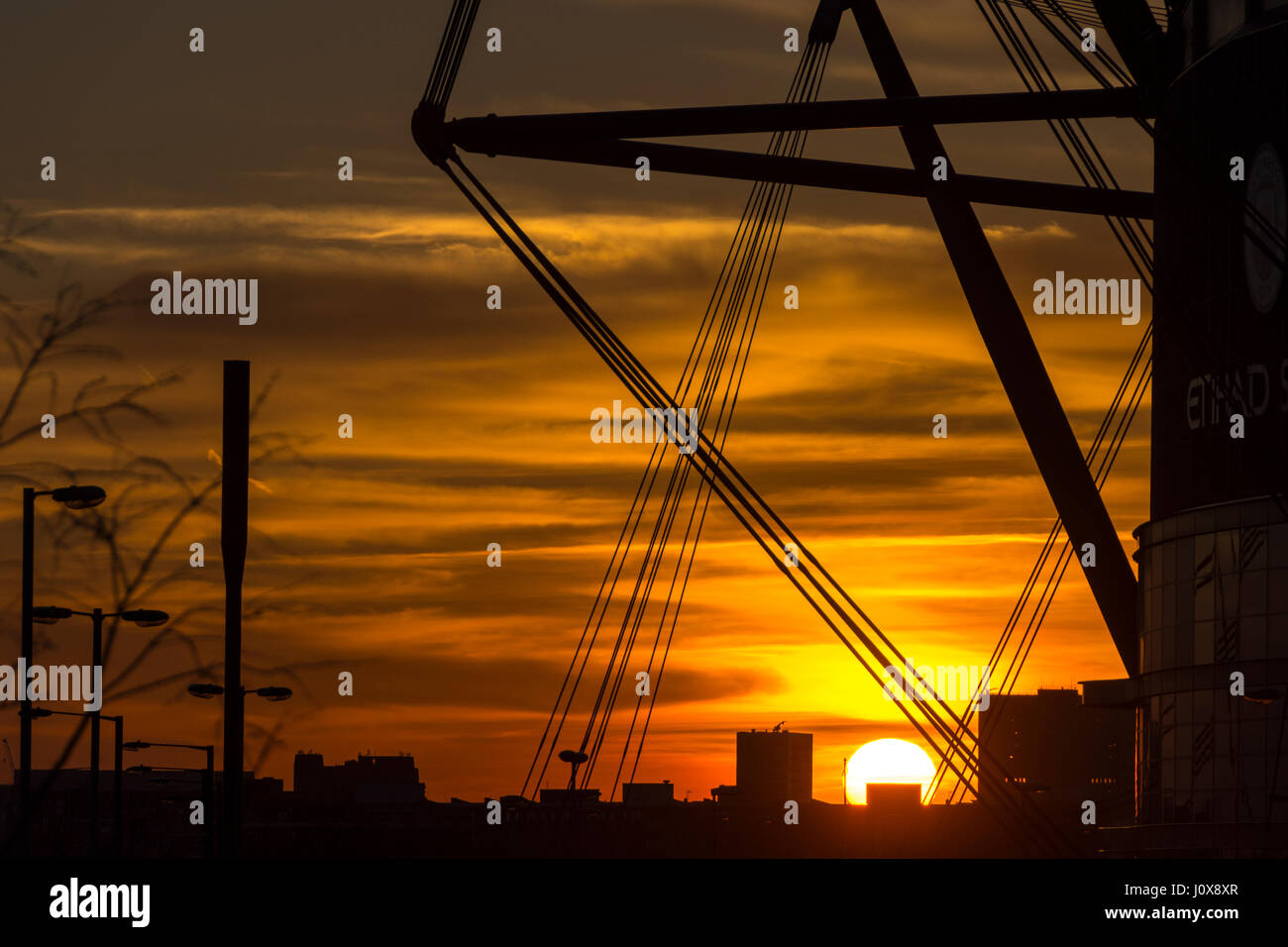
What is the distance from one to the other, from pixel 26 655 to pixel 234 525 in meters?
8.40

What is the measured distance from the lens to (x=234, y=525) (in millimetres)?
27656

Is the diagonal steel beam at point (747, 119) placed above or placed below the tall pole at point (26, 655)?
above

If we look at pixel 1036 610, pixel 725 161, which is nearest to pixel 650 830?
pixel 1036 610

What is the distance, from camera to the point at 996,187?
48844 mm

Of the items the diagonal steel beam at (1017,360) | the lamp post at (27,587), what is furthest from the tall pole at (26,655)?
the diagonal steel beam at (1017,360)

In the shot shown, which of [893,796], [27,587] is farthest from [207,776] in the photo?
[893,796]

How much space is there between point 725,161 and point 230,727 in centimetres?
2088

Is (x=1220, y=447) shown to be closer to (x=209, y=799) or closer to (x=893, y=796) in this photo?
(x=209, y=799)

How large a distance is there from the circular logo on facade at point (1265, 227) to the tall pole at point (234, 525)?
2574 cm

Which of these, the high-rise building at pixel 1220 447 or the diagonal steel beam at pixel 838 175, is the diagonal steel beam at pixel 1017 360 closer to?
the diagonal steel beam at pixel 838 175

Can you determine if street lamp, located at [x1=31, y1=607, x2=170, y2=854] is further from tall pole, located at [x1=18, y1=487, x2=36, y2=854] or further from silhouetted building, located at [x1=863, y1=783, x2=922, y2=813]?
silhouetted building, located at [x1=863, y1=783, x2=922, y2=813]

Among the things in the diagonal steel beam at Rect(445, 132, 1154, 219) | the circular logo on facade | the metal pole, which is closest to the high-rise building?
the circular logo on facade

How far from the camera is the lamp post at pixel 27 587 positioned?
113ft
